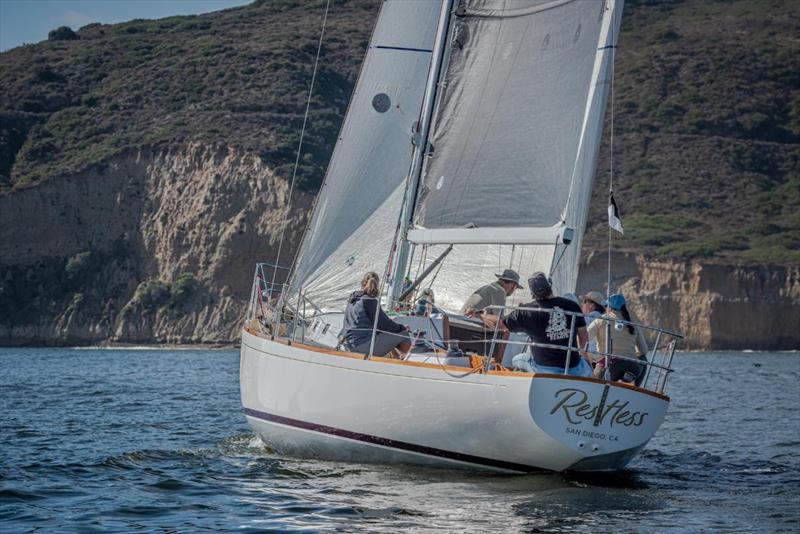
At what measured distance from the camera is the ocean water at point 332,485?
9.10 m

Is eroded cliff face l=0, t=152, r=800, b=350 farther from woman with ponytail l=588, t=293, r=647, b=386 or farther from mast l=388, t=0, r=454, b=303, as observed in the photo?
woman with ponytail l=588, t=293, r=647, b=386

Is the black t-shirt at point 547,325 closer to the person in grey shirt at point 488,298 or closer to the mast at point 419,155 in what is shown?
the person in grey shirt at point 488,298

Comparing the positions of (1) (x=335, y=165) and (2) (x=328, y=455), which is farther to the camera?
(1) (x=335, y=165)

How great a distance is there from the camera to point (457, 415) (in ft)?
35.1

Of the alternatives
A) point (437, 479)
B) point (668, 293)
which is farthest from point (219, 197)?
point (437, 479)

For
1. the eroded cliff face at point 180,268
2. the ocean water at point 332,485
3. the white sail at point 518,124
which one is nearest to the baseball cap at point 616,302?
the ocean water at point 332,485

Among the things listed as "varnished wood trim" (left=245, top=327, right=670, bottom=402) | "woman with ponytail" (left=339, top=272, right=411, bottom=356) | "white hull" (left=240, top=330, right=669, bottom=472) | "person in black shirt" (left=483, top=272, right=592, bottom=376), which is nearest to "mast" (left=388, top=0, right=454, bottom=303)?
"woman with ponytail" (left=339, top=272, right=411, bottom=356)

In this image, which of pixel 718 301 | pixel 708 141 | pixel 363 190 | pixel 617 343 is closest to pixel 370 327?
pixel 617 343

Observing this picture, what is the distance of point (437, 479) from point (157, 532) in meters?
3.22

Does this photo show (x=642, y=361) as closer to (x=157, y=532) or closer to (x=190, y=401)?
(x=157, y=532)

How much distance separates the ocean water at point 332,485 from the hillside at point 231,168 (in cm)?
4081

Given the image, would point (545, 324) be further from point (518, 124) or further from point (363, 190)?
point (363, 190)

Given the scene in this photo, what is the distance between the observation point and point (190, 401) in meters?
21.4

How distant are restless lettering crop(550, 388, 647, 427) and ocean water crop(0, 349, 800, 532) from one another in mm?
685
